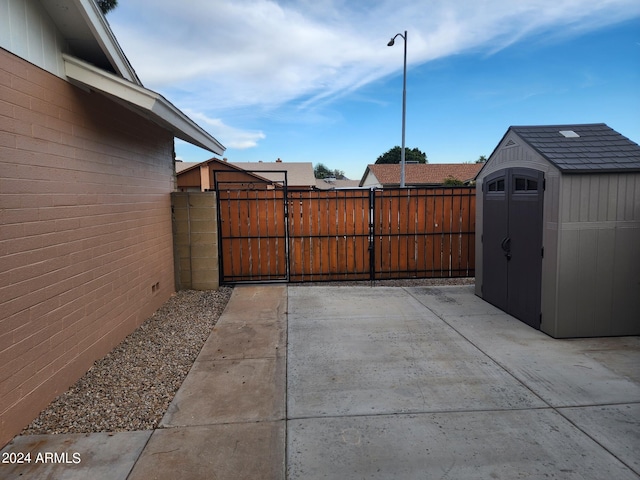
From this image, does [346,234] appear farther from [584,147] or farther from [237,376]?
[237,376]

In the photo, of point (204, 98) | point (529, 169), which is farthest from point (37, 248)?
point (204, 98)

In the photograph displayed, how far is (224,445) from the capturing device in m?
2.78

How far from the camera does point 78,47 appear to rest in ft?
13.5

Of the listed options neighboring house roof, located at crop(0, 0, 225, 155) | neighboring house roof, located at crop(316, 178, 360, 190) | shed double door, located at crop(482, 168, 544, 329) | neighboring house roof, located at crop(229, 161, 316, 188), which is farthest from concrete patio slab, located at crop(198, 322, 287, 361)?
neighboring house roof, located at crop(316, 178, 360, 190)

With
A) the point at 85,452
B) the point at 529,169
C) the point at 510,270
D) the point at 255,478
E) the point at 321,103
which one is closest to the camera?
the point at 255,478

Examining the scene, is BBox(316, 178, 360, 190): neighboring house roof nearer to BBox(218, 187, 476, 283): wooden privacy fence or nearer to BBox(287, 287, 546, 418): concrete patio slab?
BBox(218, 187, 476, 283): wooden privacy fence

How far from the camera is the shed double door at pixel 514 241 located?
17.0 ft

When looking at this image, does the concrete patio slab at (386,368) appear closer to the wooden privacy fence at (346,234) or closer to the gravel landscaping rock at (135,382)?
the gravel landscaping rock at (135,382)

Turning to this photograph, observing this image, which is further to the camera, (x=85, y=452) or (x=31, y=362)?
(x=31, y=362)

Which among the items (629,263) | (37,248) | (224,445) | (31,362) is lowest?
(224,445)

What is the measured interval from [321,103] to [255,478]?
24.0m

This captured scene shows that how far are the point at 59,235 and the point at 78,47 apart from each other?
2092 mm

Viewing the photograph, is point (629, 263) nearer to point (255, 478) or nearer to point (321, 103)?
point (255, 478)

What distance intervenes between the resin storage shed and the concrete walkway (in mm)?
342
